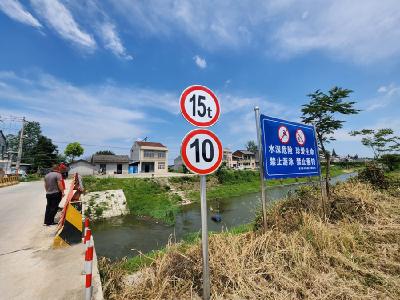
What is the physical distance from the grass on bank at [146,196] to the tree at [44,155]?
107ft

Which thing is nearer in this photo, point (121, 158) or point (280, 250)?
point (280, 250)

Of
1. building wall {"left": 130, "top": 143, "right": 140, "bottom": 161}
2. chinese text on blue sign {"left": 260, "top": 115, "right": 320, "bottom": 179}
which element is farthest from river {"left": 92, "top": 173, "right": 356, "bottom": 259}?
building wall {"left": 130, "top": 143, "right": 140, "bottom": 161}

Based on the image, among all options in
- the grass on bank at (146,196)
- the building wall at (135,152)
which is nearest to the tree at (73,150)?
the building wall at (135,152)

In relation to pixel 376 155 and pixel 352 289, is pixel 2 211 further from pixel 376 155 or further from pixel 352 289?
pixel 376 155

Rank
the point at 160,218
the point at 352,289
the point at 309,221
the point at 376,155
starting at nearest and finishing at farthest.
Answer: the point at 352,289 → the point at 309,221 → the point at 160,218 → the point at 376,155

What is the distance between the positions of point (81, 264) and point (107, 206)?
12169 mm

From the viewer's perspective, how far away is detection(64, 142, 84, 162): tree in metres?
47.3

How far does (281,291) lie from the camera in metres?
3.13

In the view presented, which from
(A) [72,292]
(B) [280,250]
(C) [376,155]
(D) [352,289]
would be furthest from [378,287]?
(C) [376,155]

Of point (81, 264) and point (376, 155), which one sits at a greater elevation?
point (376, 155)

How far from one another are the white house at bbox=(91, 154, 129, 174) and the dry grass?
41.4 m

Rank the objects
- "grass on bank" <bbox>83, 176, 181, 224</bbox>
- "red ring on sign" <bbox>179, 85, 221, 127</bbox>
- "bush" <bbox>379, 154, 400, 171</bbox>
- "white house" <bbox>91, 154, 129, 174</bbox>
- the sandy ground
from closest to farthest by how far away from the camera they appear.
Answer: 1. "red ring on sign" <bbox>179, 85, 221, 127</bbox>
2. the sandy ground
3. "grass on bank" <bbox>83, 176, 181, 224</bbox>
4. "bush" <bbox>379, 154, 400, 171</bbox>
5. "white house" <bbox>91, 154, 129, 174</bbox>

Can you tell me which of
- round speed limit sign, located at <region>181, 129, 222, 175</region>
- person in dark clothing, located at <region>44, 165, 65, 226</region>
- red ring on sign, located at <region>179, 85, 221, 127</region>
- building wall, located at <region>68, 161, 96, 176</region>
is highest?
building wall, located at <region>68, 161, 96, 176</region>

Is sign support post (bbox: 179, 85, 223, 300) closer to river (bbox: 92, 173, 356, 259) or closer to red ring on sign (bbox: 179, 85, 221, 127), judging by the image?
red ring on sign (bbox: 179, 85, 221, 127)
